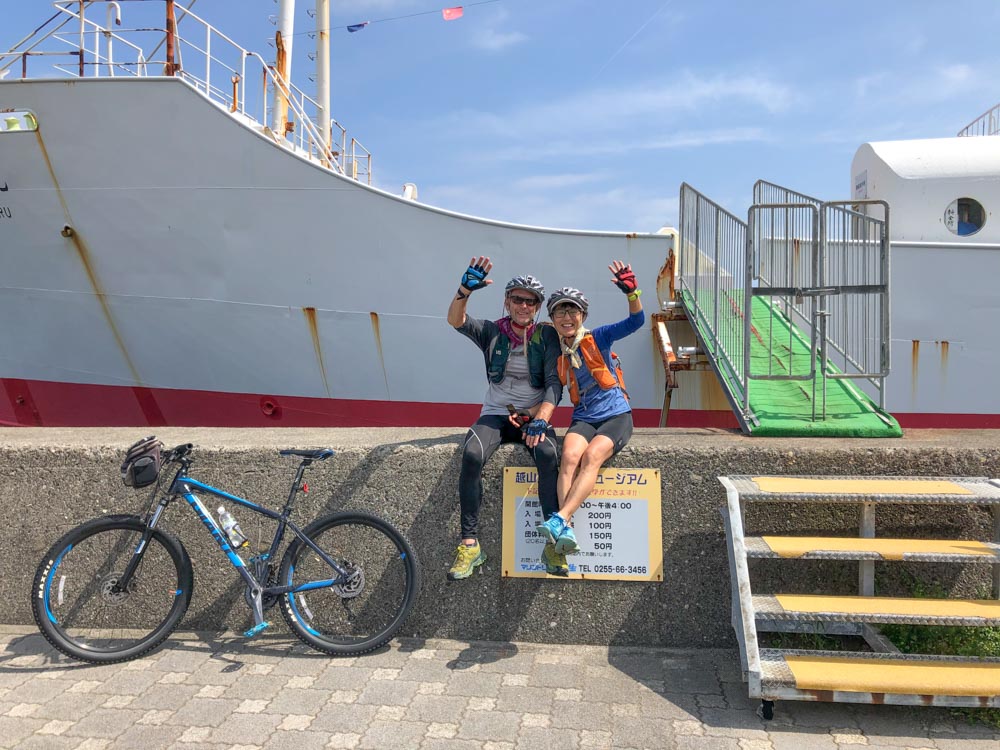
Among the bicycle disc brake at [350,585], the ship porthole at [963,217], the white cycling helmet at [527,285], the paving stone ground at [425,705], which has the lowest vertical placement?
the paving stone ground at [425,705]

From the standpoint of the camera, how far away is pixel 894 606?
2822 mm

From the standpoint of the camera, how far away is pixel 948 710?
2.63m

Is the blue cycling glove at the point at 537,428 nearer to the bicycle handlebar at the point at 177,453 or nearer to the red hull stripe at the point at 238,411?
the bicycle handlebar at the point at 177,453

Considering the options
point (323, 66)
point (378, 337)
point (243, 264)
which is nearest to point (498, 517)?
point (378, 337)

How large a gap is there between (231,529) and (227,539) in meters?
0.05

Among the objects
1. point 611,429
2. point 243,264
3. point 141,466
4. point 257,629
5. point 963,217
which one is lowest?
point 257,629

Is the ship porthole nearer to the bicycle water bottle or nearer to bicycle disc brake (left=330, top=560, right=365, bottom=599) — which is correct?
bicycle disc brake (left=330, top=560, right=365, bottom=599)

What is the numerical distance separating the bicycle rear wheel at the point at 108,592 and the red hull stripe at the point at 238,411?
428cm

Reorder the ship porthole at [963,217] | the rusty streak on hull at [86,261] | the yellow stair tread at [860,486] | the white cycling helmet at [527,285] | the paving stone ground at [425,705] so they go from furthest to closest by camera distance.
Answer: the ship porthole at [963,217]
the rusty streak on hull at [86,261]
the white cycling helmet at [527,285]
the yellow stair tread at [860,486]
the paving stone ground at [425,705]

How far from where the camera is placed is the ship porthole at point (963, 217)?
25.5ft

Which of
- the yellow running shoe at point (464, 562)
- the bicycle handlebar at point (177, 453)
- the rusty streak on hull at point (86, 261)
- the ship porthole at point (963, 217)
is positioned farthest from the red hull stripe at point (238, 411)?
the bicycle handlebar at point (177, 453)

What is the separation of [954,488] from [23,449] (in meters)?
4.12

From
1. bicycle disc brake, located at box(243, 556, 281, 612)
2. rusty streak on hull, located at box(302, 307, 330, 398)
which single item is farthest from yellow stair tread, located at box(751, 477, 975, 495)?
rusty streak on hull, located at box(302, 307, 330, 398)

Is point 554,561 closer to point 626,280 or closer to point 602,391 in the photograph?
point 602,391
